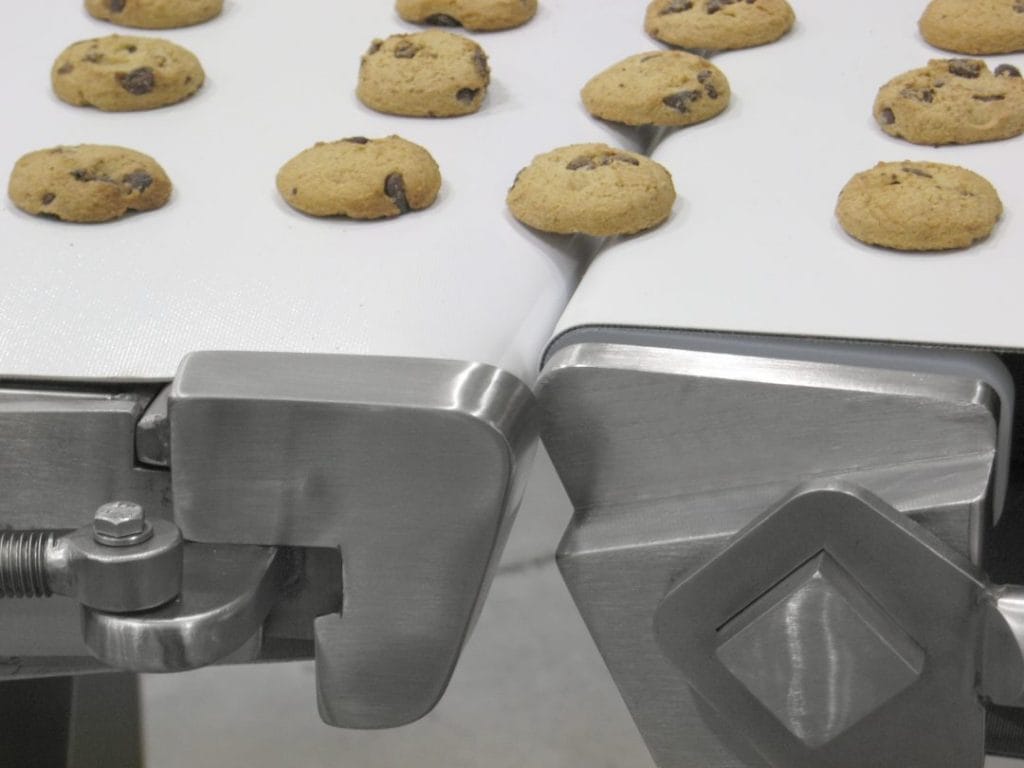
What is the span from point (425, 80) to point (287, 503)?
0.52 m

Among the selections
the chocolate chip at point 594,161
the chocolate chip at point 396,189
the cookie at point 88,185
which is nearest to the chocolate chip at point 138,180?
the cookie at point 88,185

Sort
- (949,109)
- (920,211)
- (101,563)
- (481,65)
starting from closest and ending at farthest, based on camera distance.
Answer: (101,563)
(920,211)
(949,109)
(481,65)

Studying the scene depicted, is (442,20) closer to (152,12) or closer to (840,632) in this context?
(152,12)

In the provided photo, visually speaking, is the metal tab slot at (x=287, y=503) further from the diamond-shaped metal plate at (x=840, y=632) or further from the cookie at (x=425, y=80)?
the cookie at (x=425, y=80)

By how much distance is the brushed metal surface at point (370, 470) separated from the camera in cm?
66

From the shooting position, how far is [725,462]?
28.4 inches

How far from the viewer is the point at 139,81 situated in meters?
1.11

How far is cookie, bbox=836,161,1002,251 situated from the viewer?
2.81ft

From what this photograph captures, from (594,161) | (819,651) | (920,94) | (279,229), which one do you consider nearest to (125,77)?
(279,229)

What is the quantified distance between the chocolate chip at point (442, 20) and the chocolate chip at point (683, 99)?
0.29 meters

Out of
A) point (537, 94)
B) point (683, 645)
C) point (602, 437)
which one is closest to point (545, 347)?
point (602, 437)

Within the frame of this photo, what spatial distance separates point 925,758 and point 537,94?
2.10 ft

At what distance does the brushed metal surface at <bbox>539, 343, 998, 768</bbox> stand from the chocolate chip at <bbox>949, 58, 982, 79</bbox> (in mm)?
454

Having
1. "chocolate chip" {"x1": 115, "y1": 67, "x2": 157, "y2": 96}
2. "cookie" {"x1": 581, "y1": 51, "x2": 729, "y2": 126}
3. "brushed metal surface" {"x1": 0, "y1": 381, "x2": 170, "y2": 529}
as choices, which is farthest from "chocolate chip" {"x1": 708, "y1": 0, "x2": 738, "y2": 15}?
"brushed metal surface" {"x1": 0, "y1": 381, "x2": 170, "y2": 529}
